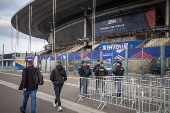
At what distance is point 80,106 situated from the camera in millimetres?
7652

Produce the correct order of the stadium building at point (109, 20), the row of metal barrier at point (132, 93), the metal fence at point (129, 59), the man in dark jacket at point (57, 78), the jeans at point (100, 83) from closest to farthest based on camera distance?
1. the row of metal barrier at point (132, 93)
2. the man in dark jacket at point (57, 78)
3. the jeans at point (100, 83)
4. the metal fence at point (129, 59)
5. the stadium building at point (109, 20)

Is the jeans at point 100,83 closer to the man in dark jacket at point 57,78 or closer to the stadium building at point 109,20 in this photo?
the man in dark jacket at point 57,78

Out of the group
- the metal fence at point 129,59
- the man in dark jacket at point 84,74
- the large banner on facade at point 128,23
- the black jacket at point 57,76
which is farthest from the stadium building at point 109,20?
the black jacket at point 57,76

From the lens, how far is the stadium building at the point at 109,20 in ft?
110

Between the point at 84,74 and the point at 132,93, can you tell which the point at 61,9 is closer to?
the point at 84,74

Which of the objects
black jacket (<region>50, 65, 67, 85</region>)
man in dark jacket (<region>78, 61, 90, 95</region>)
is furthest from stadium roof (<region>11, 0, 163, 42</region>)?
black jacket (<region>50, 65, 67, 85</region>)

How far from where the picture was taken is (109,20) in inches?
1650

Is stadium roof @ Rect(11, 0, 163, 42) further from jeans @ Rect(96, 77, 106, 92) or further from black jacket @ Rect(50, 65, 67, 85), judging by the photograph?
black jacket @ Rect(50, 65, 67, 85)

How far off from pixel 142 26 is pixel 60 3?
1851cm

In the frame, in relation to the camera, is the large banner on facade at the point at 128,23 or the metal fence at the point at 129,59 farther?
the large banner on facade at the point at 128,23

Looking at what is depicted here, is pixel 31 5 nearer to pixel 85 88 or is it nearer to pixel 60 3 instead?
pixel 60 3

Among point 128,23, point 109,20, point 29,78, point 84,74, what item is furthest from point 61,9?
point 29,78

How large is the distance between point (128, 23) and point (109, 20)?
5238mm

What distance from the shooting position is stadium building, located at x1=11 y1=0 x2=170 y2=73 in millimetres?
33469
